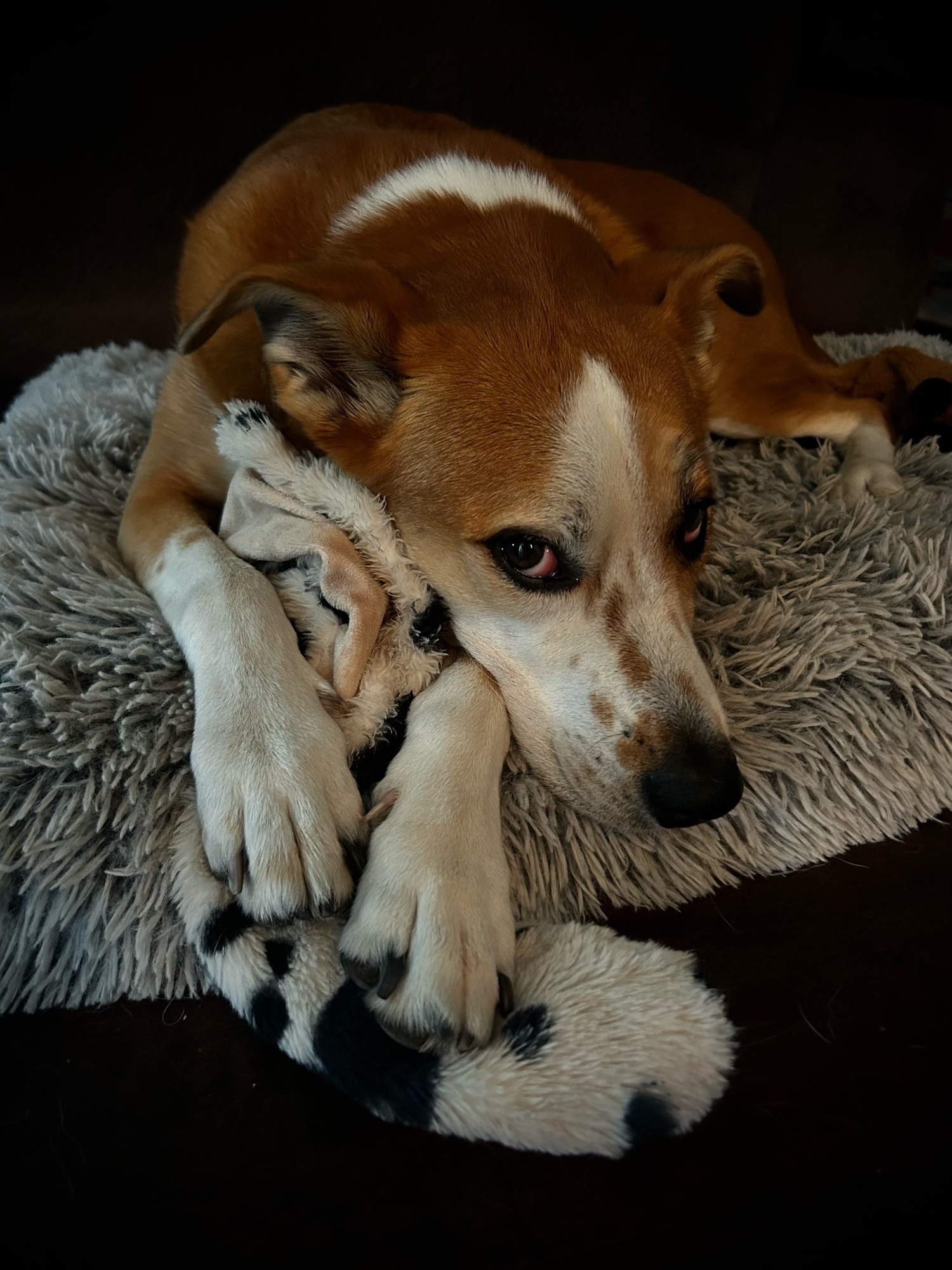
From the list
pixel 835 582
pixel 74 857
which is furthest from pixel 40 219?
pixel 835 582

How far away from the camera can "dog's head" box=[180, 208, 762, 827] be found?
3.43 ft

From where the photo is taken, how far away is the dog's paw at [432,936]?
2.70 ft

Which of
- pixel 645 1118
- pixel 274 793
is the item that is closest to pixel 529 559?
pixel 274 793

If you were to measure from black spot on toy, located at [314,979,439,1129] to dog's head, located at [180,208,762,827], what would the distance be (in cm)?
38

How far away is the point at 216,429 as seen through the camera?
4.03 ft

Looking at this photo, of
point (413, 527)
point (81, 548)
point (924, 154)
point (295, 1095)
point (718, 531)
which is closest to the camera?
point (295, 1095)

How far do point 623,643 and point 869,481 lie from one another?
90cm

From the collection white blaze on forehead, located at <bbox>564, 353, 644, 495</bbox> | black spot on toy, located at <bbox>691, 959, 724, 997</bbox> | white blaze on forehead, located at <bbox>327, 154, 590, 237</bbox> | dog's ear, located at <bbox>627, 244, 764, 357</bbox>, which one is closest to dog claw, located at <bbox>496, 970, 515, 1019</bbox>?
black spot on toy, located at <bbox>691, 959, 724, 997</bbox>

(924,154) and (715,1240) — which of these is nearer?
(715,1240)

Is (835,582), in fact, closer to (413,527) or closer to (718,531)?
(718,531)

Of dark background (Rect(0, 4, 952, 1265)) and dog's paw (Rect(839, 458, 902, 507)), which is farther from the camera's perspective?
dog's paw (Rect(839, 458, 902, 507))

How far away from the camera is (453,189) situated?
1.42 metres

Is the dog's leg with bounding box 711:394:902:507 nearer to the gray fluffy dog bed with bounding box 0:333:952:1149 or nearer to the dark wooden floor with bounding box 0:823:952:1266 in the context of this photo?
the gray fluffy dog bed with bounding box 0:333:952:1149

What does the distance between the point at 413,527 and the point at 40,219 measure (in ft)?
6.00
